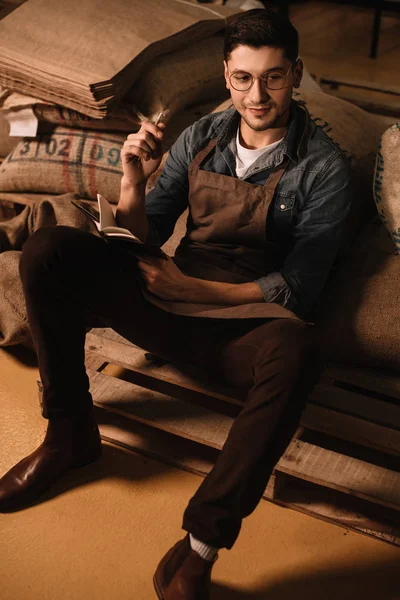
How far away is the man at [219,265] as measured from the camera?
1.93 meters

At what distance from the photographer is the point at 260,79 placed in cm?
199

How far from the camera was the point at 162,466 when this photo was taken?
2225mm

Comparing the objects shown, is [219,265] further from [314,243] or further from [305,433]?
[305,433]

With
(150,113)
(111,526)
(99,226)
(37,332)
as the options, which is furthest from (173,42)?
(111,526)

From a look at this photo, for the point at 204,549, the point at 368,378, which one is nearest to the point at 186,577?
the point at 204,549

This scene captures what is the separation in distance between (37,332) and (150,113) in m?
1.26

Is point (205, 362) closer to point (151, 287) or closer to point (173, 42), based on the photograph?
point (151, 287)

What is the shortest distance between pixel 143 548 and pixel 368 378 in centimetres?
80

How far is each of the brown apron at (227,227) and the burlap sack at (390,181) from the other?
439mm

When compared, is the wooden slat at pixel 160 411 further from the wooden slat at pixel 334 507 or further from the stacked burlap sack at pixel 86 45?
the stacked burlap sack at pixel 86 45

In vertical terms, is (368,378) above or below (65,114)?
below

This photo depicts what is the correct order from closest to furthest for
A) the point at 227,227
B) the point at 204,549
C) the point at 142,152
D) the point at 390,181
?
the point at 204,549
the point at 142,152
the point at 227,227
the point at 390,181

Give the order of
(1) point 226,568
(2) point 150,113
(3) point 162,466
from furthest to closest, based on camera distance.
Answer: (2) point 150,113
(3) point 162,466
(1) point 226,568

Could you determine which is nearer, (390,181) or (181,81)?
(390,181)
